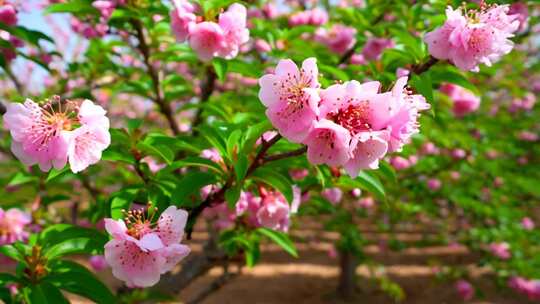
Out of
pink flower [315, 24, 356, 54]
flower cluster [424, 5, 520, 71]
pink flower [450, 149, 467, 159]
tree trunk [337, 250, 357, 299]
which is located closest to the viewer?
flower cluster [424, 5, 520, 71]

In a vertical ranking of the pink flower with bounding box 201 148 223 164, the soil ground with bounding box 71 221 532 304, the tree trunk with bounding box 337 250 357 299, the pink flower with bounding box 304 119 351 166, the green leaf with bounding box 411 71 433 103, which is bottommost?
the soil ground with bounding box 71 221 532 304

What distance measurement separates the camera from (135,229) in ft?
4.03

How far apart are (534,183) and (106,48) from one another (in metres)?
4.21

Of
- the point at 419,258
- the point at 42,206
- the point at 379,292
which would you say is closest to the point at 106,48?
the point at 42,206

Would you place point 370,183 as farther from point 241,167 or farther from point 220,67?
point 220,67

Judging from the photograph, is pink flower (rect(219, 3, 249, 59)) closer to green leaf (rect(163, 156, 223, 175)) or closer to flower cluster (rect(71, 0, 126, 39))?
green leaf (rect(163, 156, 223, 175))

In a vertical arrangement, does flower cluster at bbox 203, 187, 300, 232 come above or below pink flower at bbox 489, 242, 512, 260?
above

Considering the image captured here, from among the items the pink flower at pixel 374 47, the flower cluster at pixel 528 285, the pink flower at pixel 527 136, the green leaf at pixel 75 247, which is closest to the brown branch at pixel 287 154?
the green leaf at pixel 75 247

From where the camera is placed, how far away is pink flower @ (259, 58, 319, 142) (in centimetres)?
108

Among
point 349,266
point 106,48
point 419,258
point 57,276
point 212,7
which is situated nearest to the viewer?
point 57,276

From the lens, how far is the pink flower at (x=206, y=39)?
1.72m

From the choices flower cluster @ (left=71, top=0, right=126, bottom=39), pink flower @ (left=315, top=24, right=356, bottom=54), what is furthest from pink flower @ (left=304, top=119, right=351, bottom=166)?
pink flower @ (left=315, top=24, right=356, bottom=54)

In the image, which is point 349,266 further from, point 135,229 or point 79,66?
point 135,229

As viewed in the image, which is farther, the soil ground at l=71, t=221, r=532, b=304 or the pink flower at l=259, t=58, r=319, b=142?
the soil ground at l=71, t=221, r=532, b=304
